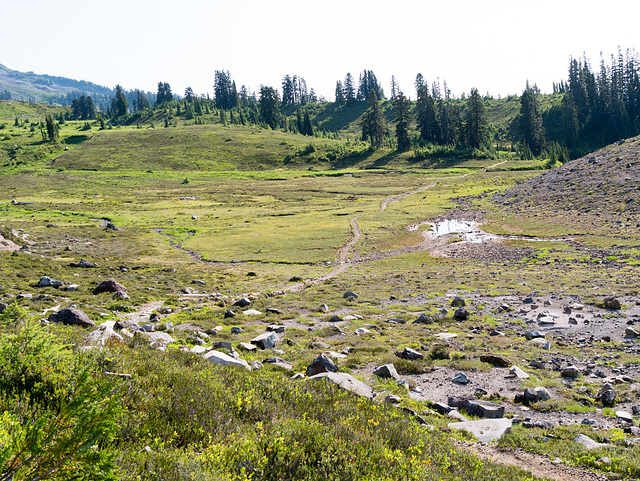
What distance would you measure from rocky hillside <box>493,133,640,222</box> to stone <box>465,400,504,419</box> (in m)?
38.8

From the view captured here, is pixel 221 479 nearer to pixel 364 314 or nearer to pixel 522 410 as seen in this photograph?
pixel 522 410

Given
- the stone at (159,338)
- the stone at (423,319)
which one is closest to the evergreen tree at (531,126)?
the stone at (423,319)

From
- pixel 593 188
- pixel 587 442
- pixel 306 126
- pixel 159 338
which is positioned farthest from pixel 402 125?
pixel 587 442

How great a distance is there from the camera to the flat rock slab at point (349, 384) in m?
9.57

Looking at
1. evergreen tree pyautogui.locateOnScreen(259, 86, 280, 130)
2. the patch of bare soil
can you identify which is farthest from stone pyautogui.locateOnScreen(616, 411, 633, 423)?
evergreen tree pyautogui.locateOnScreen(259, 86, 280, 130)

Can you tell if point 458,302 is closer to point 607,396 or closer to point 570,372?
point 570,372

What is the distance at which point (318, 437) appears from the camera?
6035 mm

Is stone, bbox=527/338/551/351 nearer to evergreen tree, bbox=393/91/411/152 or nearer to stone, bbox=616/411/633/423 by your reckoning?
stone, bbox=616/411/633/423

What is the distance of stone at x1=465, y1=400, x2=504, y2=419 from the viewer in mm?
9284

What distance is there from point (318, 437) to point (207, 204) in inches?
2987

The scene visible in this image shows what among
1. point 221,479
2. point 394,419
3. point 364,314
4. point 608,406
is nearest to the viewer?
point 221,479

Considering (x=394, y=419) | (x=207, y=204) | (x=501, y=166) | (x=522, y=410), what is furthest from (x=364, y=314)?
(x=501, y=166)

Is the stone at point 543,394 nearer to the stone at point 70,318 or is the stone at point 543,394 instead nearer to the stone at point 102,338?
the stone at point 102,338

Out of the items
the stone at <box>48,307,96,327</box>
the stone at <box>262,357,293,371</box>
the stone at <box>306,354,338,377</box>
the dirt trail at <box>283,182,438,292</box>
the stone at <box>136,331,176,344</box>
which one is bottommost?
the dirt trail at <box>283,182,438,292</box>
